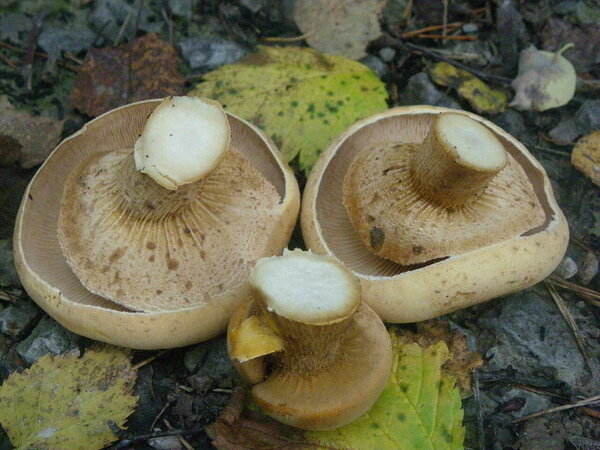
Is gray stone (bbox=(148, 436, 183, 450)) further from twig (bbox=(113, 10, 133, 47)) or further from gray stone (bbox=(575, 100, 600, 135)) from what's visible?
gray stone (bbox=(575, 100, 600, 135))

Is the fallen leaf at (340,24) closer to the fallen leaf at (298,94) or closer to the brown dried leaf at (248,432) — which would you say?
the fallen leaf at (298,94)

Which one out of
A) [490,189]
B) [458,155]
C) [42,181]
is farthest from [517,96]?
[42,181]

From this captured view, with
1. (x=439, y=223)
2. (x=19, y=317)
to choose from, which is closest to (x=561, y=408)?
(x=439, y=223)

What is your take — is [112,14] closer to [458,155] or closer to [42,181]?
[42,181]

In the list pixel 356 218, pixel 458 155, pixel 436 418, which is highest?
pixel 458 155

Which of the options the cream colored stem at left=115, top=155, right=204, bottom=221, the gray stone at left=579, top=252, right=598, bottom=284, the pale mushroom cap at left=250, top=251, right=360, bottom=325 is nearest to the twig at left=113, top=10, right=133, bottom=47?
the cream colored stem at left=115, top=155, right=204, bottom=221
